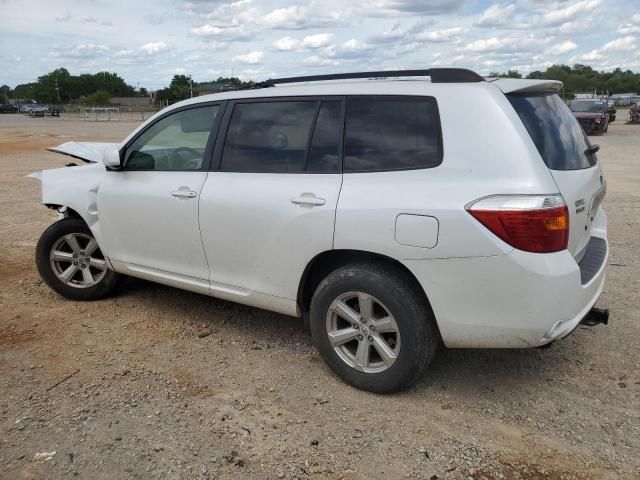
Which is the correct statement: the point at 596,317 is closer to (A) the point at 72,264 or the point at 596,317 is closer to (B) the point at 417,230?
(B) the point at 417,230

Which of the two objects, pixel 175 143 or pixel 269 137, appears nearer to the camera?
pixel 269 137

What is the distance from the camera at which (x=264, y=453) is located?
288 cm

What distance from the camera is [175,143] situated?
4348 mm

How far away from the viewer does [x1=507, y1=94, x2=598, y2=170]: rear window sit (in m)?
3.04

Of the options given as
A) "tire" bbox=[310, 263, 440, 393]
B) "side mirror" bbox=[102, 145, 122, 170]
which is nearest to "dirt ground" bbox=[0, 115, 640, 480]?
"tire" bbox=[310, 263, 440, 393]

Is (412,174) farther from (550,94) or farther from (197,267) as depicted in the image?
(197,267)

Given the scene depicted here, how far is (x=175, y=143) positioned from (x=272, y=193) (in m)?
1.23

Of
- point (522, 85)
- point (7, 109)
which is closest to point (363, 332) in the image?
point (522, 85)

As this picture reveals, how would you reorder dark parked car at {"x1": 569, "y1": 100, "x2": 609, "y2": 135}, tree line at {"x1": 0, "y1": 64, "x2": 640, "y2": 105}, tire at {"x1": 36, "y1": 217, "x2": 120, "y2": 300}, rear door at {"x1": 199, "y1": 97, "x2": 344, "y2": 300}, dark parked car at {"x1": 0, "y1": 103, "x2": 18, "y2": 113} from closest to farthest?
1. rear door at {"x1": 199, "y1": 97, "x2": 344, "y2": 300}
2. tire at {"x1": 36, "y1": 217, "x2": 120, "y2": 300}
3. dark parked car at {"x1": 569, "y1": 100, "x2": 609, "y2": 135}
4. dark parked car at {"x1": 0, "y1": 103, "x2": 18, "y2": 113}
5. tree line at {"x1": 0, "y1": 64, "x2": 640, "y2": 105}

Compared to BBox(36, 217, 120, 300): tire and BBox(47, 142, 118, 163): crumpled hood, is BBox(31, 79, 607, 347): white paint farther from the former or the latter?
BBox(47, 142, 118, 163): crumpled hood

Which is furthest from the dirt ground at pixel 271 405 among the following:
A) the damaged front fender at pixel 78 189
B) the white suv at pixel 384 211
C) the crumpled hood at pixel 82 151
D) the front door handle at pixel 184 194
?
the crumpled hood at pixel 82 151

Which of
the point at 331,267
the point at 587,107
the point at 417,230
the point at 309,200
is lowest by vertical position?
the point at 331,267

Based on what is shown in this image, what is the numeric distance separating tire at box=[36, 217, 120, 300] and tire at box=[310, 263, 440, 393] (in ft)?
7.44

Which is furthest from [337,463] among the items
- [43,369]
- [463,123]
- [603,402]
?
[43,369]
